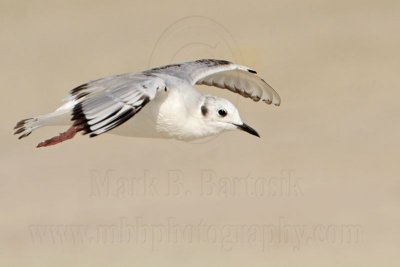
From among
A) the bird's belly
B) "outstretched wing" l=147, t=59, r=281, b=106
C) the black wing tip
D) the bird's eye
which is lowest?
the black wing tip

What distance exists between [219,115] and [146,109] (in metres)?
0.46

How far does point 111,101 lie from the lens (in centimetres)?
712

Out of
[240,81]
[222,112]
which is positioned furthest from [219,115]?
[240,81]

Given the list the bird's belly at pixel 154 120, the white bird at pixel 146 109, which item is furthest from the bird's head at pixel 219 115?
the bird's belly at pixel 154 120

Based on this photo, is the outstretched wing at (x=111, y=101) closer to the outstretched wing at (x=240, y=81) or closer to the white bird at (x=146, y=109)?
the white bird at (x=146, y=109)

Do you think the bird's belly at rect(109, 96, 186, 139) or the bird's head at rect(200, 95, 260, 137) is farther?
the bird's head at rect(200, 95, 260, 137)

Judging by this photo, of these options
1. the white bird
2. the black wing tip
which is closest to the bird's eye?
the white bird

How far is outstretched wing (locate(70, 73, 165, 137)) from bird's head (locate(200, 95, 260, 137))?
459 millimetres

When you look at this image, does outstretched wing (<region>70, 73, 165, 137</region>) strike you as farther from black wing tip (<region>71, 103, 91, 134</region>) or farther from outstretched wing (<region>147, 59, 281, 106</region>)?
outstretched wing (<region>147, 59, 281, 106</region>)

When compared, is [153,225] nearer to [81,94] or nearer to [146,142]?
[146,142]

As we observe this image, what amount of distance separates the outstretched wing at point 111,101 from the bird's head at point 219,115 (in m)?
0.46

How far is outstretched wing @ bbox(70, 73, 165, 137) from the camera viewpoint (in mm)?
6949

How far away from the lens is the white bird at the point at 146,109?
23.0ft

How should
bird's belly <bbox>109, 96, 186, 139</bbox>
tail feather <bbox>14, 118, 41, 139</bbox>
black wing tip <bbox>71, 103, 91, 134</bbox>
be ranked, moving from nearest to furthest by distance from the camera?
1. black wing tip <bbox>71, 103, 91, 134</bbox>
2. bird's belly <bbox>109, 96, 186, 139</bbox>
3. tail feather <bbox>14, 118, 41, 139</bbox>
